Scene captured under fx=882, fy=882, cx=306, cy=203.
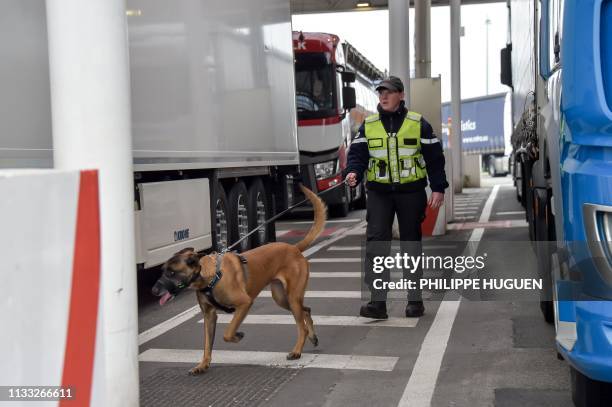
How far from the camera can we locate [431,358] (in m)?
6.07

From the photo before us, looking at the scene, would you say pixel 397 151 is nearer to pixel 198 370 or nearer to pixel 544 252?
pixel 544 252

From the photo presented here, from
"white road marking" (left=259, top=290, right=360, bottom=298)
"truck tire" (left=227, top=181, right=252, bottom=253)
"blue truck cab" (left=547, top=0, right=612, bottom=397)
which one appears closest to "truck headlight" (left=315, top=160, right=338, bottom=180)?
"truck tire" (left=227, top=181, right=252, bottom=253)

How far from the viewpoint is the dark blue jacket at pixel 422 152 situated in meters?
7.40

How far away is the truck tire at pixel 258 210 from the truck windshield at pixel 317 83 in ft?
17.7

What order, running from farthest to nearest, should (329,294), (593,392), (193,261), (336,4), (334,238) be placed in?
(336,4)
(334,238)
(329,294)
(193,261)
(593,392)

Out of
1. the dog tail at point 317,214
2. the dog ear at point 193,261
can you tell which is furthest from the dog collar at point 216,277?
the dog tail at point 317,214

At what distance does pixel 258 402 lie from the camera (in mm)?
5180

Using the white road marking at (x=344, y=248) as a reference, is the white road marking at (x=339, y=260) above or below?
above

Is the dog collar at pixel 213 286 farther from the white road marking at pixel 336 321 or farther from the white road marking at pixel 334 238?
the white road marking at pixel 334 238

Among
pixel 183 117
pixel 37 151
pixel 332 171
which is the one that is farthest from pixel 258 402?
pixel 332 171

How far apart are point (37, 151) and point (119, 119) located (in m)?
2.76

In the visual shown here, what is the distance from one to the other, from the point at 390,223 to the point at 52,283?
16.5 ft

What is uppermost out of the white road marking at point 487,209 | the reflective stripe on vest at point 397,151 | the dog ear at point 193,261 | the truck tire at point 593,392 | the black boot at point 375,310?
the reflective stripe on vest at point 397,151

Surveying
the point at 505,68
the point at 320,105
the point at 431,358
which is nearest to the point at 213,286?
the point at 431,358
